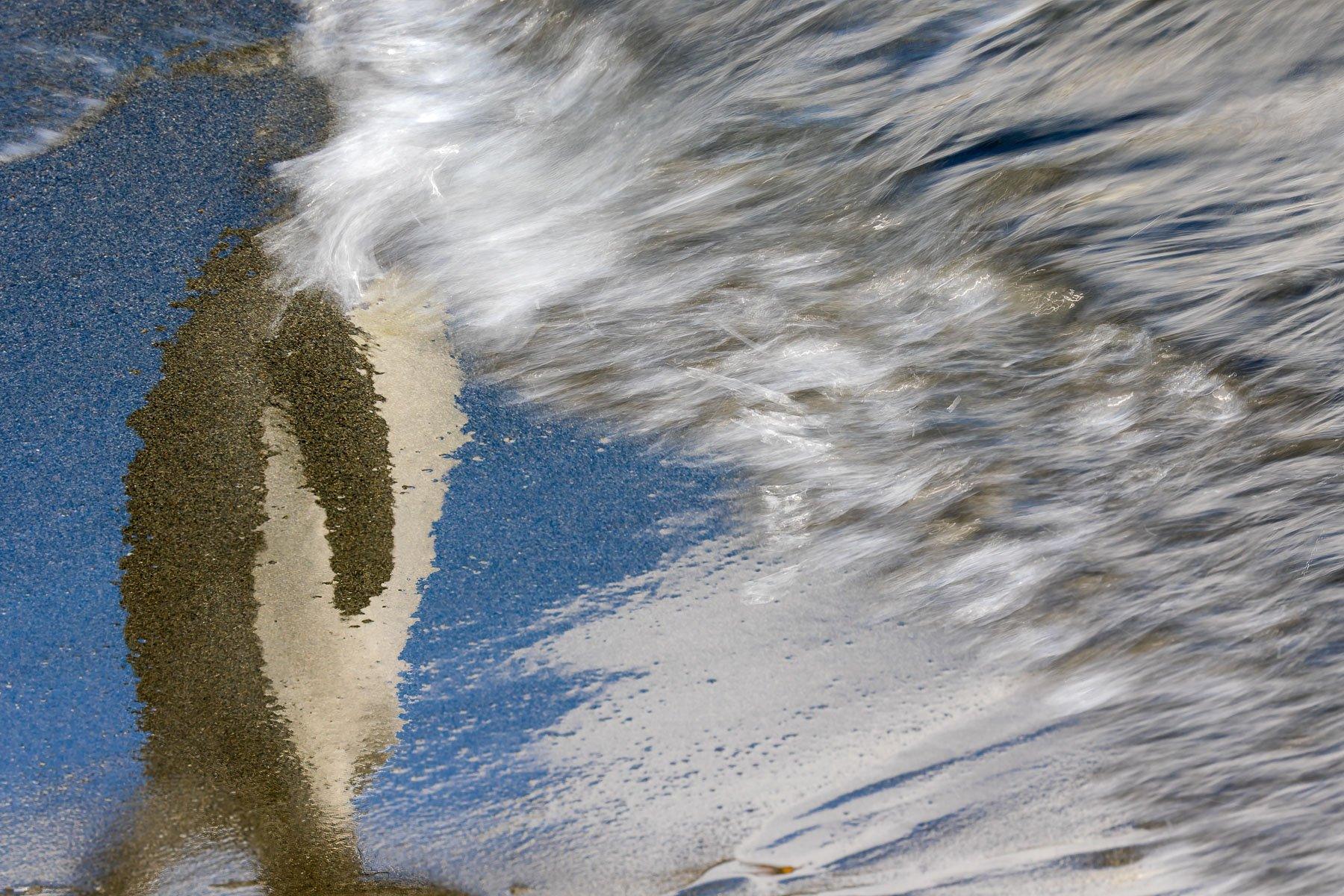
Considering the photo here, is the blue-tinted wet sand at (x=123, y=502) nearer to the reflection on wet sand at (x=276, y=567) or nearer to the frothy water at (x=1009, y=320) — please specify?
the reflection on wet sand at (x=276, y=567)

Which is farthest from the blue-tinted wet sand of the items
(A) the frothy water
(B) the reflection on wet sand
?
(A) the frothy water

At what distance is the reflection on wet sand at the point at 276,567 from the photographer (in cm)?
143

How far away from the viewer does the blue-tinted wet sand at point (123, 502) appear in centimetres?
150

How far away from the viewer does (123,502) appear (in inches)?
68.2

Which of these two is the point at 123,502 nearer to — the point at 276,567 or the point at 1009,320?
the point at 276,567

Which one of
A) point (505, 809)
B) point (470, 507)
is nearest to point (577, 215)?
point (470, 507)

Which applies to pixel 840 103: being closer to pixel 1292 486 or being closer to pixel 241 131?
pixel 1292 486

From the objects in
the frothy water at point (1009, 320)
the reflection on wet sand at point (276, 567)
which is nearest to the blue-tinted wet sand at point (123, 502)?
the reflection on wet sand at point (276, 567)

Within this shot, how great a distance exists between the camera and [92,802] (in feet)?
4.75

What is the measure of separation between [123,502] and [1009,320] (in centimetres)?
152

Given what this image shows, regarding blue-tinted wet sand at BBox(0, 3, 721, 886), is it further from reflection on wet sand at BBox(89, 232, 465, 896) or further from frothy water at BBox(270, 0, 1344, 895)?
frothy water at BBox(270, 0, 1344, 895)

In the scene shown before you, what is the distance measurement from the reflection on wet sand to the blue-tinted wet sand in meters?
0.04

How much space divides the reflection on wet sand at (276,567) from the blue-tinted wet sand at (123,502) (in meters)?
0.04

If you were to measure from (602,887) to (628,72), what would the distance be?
179cm
